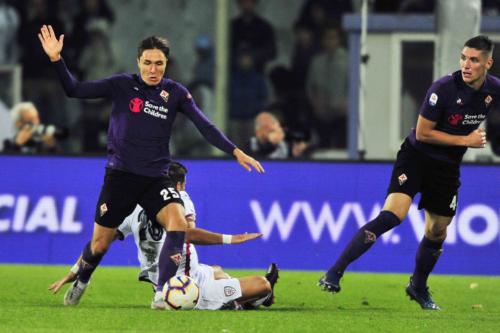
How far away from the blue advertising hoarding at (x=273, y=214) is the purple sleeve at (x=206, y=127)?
4.47m

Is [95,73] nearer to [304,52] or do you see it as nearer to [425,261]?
[304,52]

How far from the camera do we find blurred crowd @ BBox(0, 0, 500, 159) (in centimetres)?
2141

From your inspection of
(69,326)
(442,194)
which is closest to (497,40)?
(442,194)

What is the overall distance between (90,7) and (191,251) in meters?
10.9

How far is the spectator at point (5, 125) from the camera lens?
1834 centimetres

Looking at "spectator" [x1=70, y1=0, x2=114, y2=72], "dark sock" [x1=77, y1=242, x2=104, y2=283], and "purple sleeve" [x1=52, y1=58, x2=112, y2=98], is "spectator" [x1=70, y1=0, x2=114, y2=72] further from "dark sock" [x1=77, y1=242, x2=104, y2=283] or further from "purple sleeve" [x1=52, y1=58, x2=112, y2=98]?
"purple sleeve" [x1=52, y1=58, x2=112, y2=98]

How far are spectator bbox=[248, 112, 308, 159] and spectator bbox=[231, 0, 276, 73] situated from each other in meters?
4.25

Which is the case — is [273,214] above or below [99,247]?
below

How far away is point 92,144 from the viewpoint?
71.9 feet

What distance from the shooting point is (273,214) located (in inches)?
640

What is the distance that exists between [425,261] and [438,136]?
1.25 meters

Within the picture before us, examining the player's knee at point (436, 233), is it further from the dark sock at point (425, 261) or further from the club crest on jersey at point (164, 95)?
the club crest on jersey at point (164, 95)

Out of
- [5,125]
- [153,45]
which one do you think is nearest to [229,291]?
[153,45]

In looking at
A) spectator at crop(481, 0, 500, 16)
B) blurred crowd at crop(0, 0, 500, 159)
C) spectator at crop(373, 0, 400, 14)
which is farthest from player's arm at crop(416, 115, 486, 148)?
spectator at crop(373, 0, 400, 14)
